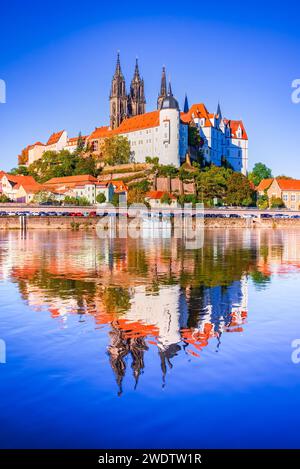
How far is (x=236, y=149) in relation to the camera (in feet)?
513

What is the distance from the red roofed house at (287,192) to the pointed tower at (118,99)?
4568 centimetres

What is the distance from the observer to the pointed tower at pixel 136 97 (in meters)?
160

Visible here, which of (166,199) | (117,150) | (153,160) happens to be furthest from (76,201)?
(117,150)

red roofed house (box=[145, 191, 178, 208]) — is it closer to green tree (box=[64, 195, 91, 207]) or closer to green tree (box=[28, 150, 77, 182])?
green tree (box=[64, 195, 91, 207])

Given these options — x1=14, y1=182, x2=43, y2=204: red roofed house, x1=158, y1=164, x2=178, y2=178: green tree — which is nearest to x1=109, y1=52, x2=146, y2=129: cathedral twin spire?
x1=158, y1=164, x2=178, y2=178: green tree

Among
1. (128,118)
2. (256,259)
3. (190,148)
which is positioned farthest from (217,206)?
(256,259)

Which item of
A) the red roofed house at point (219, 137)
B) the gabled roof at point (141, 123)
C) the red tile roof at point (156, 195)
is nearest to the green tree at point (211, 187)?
the red tile roof at point (156, 195)

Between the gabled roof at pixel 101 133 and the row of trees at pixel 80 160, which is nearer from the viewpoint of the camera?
the row of trees at pixel 80 160

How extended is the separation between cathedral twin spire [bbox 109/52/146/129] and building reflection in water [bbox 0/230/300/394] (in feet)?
403

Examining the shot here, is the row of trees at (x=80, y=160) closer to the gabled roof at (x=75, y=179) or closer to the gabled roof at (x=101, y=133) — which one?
the gabled roof at (x=101, y=133)

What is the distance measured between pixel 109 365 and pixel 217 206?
108 m

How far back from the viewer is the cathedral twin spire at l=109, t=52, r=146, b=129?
156m

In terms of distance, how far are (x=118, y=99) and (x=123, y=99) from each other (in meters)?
1.55
